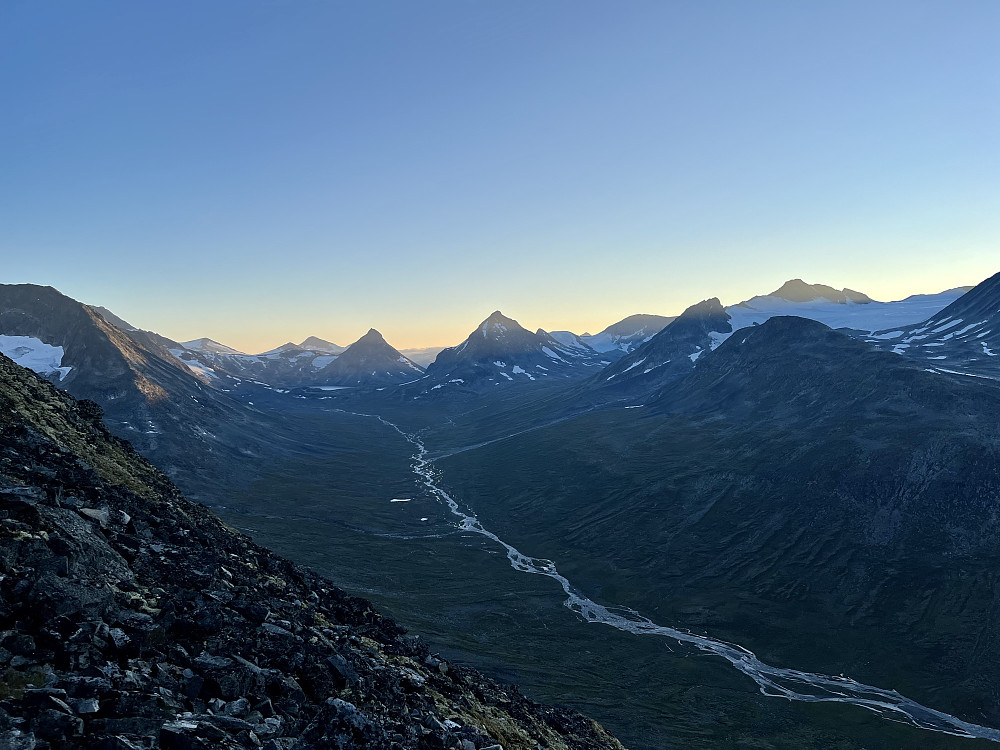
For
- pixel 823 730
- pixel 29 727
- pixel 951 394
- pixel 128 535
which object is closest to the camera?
pixel 29 727

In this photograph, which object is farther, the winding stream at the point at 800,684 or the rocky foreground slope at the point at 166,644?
the winding stream at the point at 800,684

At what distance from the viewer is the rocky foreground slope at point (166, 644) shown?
66.9ft

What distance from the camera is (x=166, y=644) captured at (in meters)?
26.0

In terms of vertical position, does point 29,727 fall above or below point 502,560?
above

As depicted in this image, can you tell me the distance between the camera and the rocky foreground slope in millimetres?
20406

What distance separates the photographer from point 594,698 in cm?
10338

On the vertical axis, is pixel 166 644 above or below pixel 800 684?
above

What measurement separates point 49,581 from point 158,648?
17.7ft

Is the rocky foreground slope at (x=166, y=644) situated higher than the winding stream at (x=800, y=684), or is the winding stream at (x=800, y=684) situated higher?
the rocky foreground slope at (x=166, y=644)

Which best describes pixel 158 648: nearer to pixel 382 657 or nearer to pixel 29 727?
pixel 29 727

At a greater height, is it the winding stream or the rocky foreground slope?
the rocky foreground slope

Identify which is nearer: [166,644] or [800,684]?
[166,644]

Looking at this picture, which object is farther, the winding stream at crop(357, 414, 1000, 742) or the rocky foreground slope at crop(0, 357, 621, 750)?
the winding stream at crop(357, 414, 1000, 742)

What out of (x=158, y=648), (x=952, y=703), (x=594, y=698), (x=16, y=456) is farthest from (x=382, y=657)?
(x=952, y=703)
